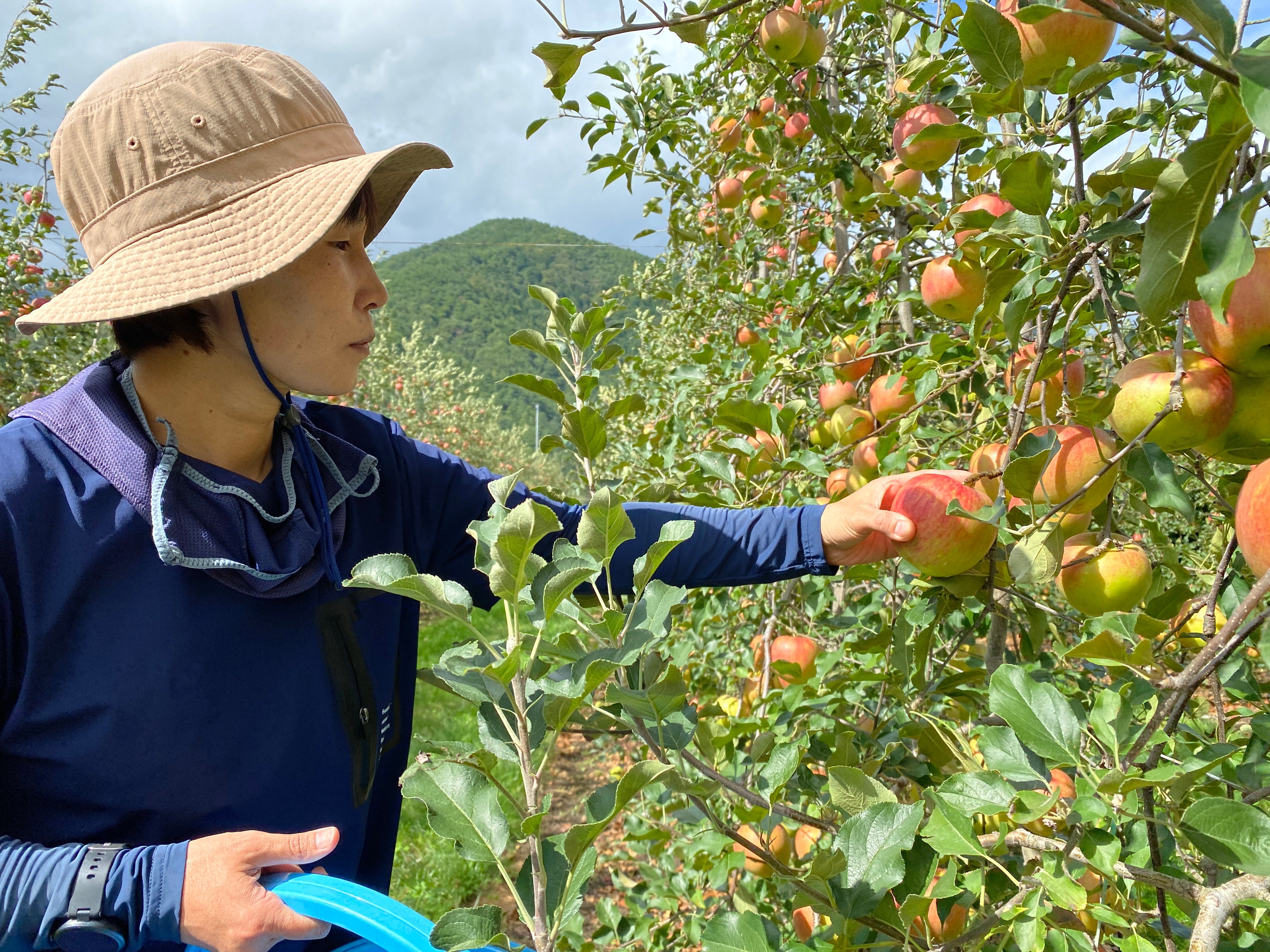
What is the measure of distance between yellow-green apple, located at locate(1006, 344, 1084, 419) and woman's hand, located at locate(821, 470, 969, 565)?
139 mm

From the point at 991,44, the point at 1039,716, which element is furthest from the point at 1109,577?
the point at 991,44

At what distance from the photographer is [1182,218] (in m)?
0.60

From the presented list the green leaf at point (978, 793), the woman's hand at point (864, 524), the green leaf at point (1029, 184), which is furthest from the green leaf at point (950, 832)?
the green leaf at point (1029, 184)

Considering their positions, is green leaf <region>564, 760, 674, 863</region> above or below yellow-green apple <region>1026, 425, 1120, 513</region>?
below

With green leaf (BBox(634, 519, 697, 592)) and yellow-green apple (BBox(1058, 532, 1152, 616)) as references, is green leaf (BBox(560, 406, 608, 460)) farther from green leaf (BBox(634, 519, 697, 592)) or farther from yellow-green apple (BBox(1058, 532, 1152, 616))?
yellow-green apple (BBox(1058, 532, 1152, 616))

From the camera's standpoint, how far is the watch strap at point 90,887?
2.62ft

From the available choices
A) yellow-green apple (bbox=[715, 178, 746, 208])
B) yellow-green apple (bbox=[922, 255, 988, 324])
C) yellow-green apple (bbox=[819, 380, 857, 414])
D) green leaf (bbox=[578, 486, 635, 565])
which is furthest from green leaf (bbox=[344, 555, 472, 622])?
yellow-green apple (bbox=[715, 178, 746, 208])

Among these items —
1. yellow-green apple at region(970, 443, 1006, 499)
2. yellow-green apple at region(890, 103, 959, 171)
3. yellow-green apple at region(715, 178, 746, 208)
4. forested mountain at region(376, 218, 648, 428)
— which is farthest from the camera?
forested mountain at region(376, 218, 648, 428)

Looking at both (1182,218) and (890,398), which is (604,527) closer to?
(1182,218)

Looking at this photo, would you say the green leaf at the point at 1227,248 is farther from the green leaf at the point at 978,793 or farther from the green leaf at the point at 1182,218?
the green leaf at the point at 978,793

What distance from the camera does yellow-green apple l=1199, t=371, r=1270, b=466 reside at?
80 centimetres

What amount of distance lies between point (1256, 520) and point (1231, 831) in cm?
35

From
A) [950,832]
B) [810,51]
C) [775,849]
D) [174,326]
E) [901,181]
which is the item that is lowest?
[775,849]

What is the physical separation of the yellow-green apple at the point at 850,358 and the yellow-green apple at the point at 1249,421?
2.64 feet
